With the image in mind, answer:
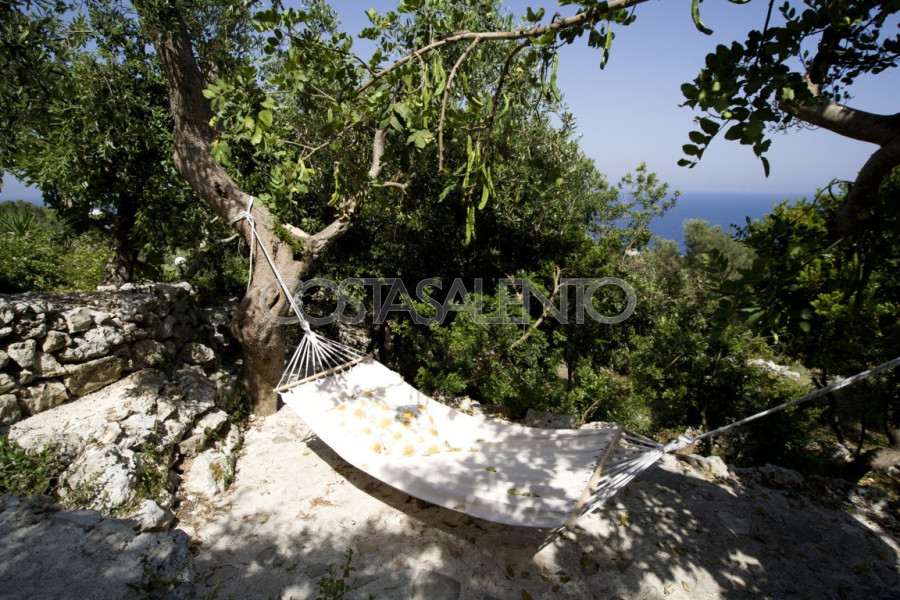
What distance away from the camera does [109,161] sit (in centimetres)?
413

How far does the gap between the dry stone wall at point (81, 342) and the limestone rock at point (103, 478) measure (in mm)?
723

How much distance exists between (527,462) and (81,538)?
2.45 metres

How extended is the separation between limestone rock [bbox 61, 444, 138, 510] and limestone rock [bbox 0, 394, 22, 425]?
24.2 inches

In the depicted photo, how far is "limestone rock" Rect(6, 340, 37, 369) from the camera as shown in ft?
10.1

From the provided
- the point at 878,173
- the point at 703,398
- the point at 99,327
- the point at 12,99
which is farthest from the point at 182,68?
the point at 703,398

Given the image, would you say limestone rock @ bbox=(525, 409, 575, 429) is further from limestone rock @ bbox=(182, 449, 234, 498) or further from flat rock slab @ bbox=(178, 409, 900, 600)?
limestone rock @ bbox=(182, 449, 234, 498)

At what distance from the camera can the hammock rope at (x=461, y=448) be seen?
2.43 metres

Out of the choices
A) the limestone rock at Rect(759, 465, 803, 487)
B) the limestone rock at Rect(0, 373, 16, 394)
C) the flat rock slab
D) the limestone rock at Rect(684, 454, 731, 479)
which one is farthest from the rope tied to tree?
the limestone rock at Rect(759, 465, 803, 487)

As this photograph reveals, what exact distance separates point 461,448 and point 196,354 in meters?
3.04

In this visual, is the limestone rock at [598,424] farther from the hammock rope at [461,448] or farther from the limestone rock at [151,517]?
the limestone rock at [151,517]

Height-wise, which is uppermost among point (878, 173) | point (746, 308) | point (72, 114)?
point (72, 114)

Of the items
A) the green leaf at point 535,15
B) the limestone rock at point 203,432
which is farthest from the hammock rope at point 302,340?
the green leaf at point 535,15

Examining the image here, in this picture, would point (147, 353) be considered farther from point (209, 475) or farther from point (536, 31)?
point (536, 31)

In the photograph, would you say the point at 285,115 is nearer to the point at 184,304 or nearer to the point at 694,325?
the point at 184,304
